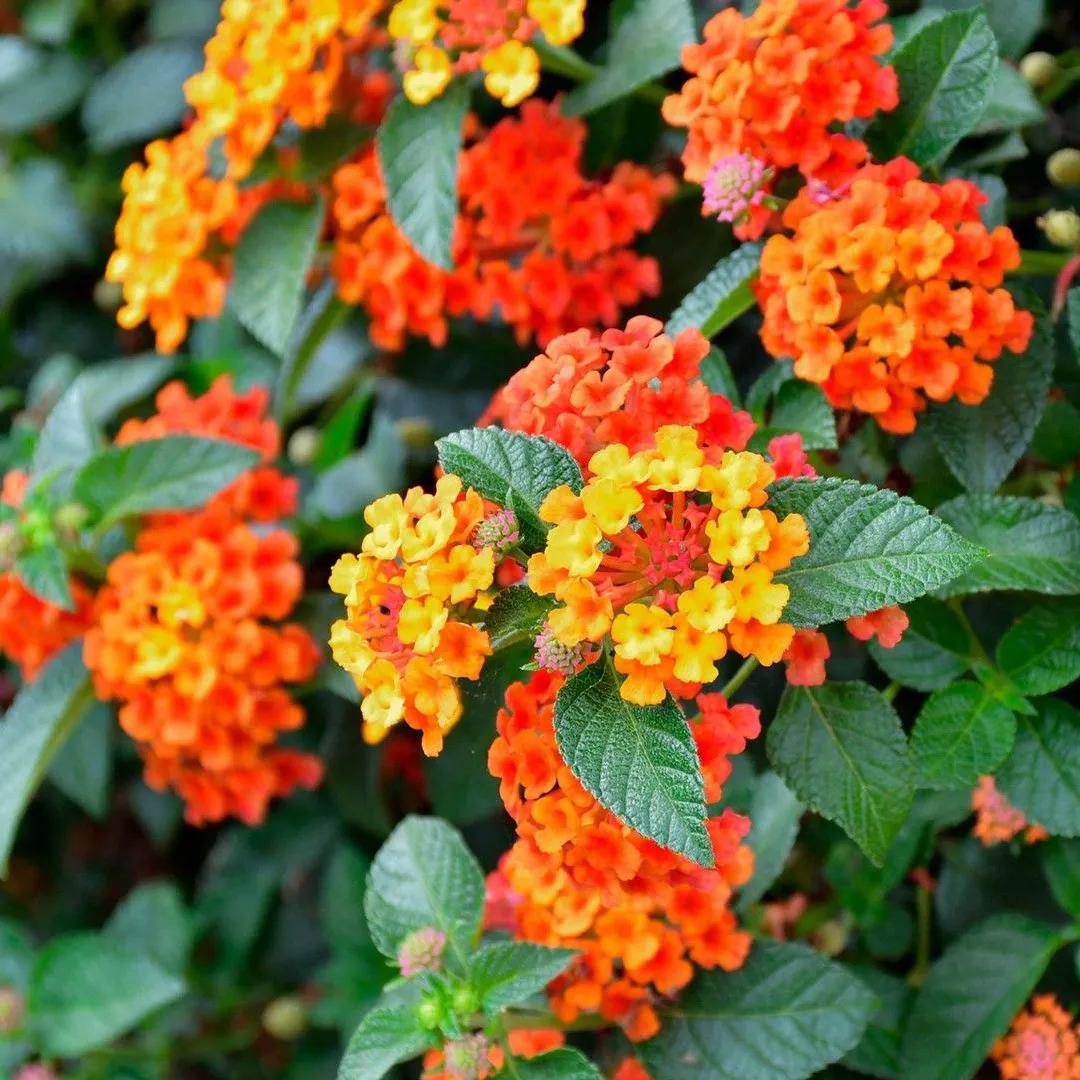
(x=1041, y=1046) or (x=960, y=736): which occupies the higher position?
(x=960, y=736)

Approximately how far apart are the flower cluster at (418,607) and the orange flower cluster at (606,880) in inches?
2.7

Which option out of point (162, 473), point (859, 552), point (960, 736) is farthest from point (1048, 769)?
point (162, 473)

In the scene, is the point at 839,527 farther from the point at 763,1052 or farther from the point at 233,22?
the point at 233,22

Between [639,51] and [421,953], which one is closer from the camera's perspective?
[421,953]

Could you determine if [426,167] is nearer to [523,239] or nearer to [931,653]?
[523,239]

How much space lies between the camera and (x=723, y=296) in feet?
3.10

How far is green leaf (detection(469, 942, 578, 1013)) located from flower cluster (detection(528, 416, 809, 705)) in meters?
0.23

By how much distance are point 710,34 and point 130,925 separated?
1.11 m

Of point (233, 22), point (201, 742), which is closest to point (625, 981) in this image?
point (201, 742)

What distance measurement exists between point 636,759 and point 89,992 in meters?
0.84

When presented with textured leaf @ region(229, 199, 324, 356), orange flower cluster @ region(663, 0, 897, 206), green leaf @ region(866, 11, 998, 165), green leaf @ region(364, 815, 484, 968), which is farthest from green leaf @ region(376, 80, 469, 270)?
green leaf @ region(364, 815, 484, 968)

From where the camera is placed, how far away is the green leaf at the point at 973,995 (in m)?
0.95

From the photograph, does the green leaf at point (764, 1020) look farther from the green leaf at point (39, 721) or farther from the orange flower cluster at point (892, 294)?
the green leaf at point (39, 721)

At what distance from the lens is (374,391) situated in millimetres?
1445
